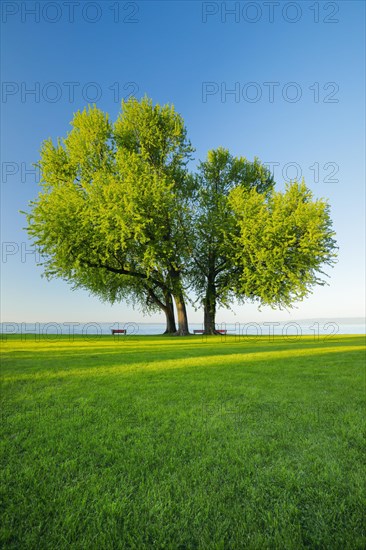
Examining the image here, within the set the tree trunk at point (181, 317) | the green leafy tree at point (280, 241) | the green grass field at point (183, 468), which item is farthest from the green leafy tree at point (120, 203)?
the green grass field at point (183, 468)

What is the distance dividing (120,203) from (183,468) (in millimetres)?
21375

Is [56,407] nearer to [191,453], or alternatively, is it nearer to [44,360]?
[191,453]

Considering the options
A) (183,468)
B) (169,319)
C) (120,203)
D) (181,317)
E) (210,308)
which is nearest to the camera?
(183,468)

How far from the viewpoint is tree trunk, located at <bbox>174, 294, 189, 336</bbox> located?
2758cm

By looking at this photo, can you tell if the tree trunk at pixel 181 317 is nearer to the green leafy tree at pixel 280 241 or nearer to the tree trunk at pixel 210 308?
the tree trunk at pixel 210 308

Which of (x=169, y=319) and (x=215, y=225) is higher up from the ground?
(x=215, y=225)

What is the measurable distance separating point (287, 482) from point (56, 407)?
3763 millimetres

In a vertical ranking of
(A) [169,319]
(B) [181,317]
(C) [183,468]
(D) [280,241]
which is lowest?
(A) [169,319]

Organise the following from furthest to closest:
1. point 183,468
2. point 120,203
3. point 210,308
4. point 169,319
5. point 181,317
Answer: point 169,319 → point 210,308 → point 181,317 → point 120,203 → point 183,468

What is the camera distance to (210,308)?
2828 cm

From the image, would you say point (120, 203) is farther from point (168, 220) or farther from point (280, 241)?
point (280, 241)

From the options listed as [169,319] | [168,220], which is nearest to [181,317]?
[169,319]

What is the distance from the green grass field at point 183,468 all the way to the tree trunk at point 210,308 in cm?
2153

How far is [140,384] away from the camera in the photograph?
639cm
